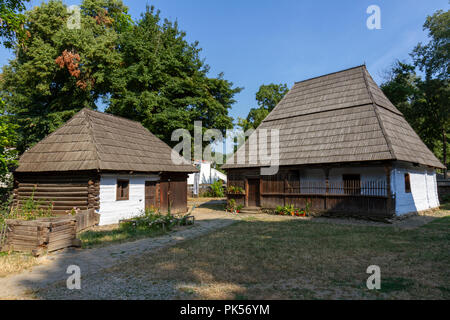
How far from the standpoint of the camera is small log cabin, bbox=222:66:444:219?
12.9 meters

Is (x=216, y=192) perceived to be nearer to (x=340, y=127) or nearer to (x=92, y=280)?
(x=340, y=127)

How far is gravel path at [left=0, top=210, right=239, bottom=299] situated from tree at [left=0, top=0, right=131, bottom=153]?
16.0 m

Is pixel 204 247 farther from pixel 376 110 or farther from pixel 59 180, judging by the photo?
pixel 376 110

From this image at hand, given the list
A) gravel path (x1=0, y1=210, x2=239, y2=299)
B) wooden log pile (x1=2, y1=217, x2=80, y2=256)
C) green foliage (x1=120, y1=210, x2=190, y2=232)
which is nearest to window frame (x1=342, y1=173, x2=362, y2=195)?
gravel path (x1=0, y1=210, x2=239, y2=299)

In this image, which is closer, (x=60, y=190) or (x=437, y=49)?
(x=60, y=190)

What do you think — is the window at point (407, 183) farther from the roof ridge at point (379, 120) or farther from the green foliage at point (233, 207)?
the green foliage at point (233, 207)

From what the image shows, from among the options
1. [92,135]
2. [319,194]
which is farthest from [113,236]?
[319,194]

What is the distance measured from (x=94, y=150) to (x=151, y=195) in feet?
13.5

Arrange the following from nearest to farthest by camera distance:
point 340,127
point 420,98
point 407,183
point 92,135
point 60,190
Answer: point 60,190 < point 92,135 < point 407,183 < point 340,127 < point 420,98

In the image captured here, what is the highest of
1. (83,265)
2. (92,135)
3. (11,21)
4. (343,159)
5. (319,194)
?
(11,21)

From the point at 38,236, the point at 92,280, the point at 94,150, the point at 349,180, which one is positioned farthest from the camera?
the point at 349,180

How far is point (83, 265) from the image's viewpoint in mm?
6359

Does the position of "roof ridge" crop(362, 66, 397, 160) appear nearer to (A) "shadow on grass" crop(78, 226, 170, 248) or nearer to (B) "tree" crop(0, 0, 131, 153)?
(A) "shadow on grass" crop(78, 226, 170, 248)
